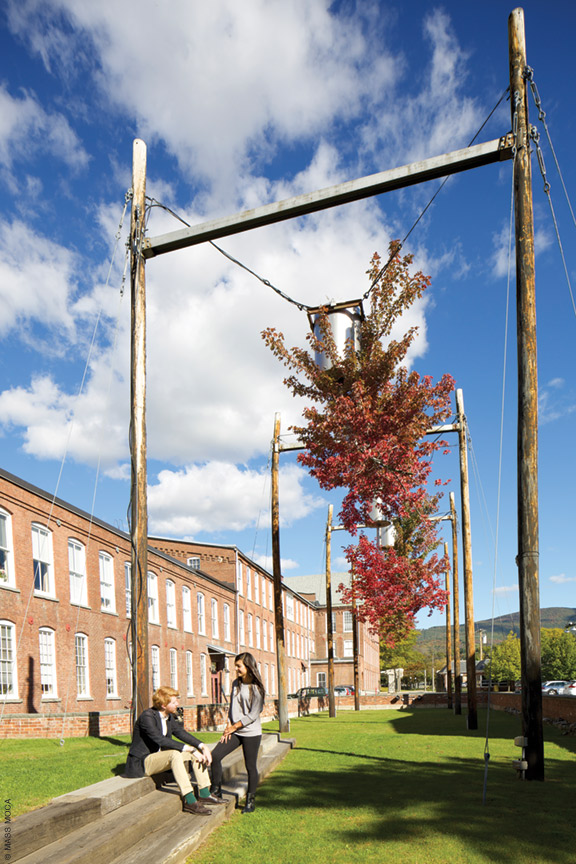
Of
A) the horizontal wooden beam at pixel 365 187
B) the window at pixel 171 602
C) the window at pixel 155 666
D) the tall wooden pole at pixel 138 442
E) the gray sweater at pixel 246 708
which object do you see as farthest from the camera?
the window at pixel 171 602

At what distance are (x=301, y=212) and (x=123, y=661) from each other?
25.3 meters

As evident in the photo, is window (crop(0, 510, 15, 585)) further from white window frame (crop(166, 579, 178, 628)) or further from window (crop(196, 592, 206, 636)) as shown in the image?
window (crop(196, 592, 206, 636))

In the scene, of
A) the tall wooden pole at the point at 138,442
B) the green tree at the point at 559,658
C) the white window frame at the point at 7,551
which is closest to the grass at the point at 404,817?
the tall wooden pole at the point at 138,442

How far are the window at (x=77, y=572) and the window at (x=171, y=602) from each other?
9670mm

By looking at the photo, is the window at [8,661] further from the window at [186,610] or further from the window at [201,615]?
the window at [201,615]

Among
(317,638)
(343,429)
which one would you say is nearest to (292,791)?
(343,429)

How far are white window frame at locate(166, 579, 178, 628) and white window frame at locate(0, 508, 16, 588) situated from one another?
14.7 meters

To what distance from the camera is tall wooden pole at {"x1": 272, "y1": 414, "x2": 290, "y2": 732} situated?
1867cm

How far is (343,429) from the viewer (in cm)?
1566

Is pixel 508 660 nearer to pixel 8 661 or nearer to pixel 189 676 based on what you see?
pixel 189 676

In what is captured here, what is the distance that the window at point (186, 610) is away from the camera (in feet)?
125

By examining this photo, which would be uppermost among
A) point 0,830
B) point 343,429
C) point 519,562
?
point 343,429

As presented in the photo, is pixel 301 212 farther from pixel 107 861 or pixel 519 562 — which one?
pixel 107 861

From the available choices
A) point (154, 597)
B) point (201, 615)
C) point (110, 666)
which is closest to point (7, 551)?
point (110, 666)
